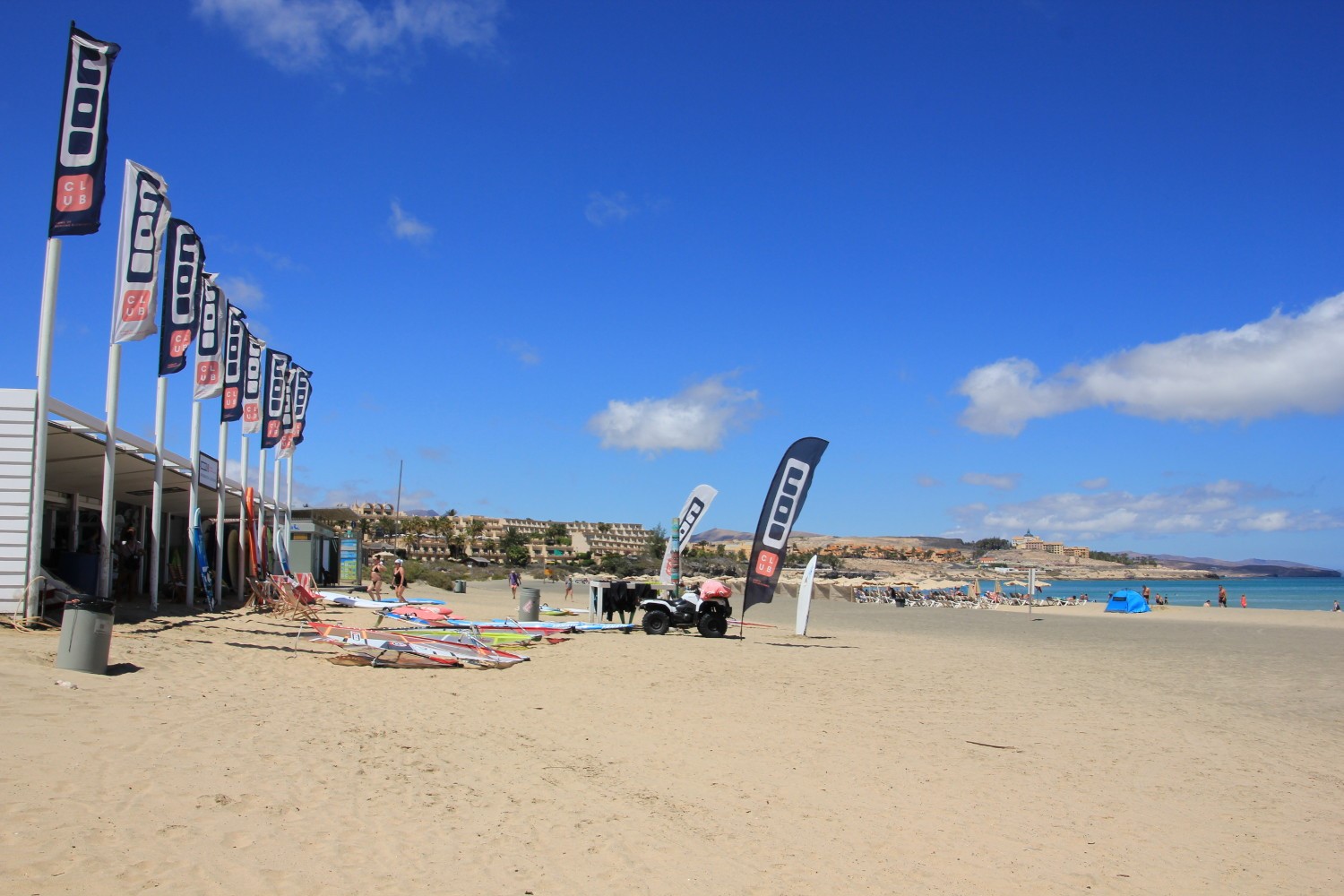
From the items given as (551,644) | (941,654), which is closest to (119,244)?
(551,644)

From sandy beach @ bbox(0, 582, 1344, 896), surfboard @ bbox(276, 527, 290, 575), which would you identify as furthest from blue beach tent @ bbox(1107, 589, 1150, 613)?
surfboard @ bbox(276, 527, 290, 575)

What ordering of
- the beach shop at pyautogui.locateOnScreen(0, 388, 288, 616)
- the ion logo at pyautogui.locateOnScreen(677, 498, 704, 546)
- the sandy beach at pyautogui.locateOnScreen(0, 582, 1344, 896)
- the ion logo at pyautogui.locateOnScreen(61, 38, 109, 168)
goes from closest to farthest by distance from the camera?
1. the sandy beach at pyautogui.locateOnScreen(0, 582, 1344, 896)
2. the ion logo at pyautogui.locateOnScreen(61, 38, 109, 168)
3. the beach shop at pyautogui.locateOnScreen(0, 388, 288, 616)
4. the ion logo at pyautogui.locateOnScreen(677, 498, 704, 546)

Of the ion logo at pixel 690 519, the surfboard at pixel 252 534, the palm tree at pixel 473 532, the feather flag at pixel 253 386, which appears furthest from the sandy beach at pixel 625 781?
the palm tree at pixel 473 532

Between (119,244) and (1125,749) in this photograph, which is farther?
(119,244)

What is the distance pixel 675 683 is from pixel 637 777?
5116mm

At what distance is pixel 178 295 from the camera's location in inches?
590

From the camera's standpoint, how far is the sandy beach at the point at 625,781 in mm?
5016

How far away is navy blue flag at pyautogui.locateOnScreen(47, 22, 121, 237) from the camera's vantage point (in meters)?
11.3

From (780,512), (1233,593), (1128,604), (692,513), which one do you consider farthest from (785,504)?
(1233,593)

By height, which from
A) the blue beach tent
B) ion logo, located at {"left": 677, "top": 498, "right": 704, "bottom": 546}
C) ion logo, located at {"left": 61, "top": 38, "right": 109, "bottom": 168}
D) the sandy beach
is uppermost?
ion logo, located at {"left": 61, "top": 38, "right": 109, "bottom": 168}

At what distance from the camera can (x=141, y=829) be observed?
4875mm

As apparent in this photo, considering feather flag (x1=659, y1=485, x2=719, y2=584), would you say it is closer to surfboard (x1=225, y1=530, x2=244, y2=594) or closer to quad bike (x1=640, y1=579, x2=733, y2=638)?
quad bike (x1=640, y1=579, x2=733, y2=638)

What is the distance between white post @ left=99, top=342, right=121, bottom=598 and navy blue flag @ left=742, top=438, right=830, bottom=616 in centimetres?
1006

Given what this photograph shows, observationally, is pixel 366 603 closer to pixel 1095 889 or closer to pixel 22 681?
pixel 22 681
